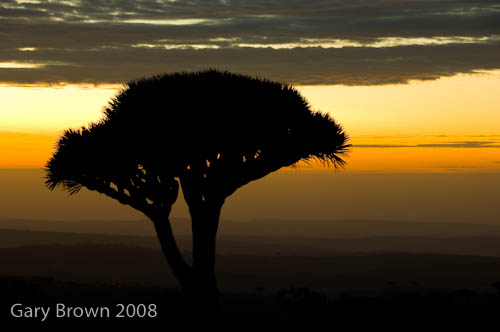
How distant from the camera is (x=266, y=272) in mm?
48938

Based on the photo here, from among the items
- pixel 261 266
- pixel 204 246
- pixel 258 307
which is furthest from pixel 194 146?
pixel 261 266

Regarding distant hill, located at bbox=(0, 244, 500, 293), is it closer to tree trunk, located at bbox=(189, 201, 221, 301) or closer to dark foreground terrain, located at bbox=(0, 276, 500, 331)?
dark foreground terrain, located at bbox=(0, 276, 500, 331)

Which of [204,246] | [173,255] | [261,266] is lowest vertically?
[173,255]

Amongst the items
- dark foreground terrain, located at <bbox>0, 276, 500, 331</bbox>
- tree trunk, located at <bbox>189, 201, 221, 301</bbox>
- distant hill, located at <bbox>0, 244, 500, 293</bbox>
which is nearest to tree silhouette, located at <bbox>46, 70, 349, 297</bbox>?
tree trunk, located at <bbox>189, 201, 221, 301</bbox>

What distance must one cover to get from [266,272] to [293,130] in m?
26.6

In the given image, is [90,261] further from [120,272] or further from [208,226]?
[208,226]

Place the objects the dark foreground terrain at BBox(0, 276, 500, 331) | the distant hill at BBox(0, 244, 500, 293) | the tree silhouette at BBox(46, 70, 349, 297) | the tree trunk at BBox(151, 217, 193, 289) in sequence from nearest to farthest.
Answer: the dark foreground terrain at BBox(0, 276, 500, 331)
the tree silhouette at BBox(46, 70, 349, 297)
the tree trunk at BBox(151, 217, 193, 289)
the distant hill at BBox(0, 244, 500, 293)

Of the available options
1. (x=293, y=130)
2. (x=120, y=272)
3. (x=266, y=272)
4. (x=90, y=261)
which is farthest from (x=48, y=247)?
(x=293, y=130)

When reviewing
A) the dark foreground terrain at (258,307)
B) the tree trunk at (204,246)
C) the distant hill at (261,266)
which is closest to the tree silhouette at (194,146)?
the tree trunk at (204,246)

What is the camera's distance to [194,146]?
22.7 meters

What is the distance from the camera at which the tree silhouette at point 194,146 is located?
2281 centimetres

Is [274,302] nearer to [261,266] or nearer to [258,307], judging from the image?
[258,307]

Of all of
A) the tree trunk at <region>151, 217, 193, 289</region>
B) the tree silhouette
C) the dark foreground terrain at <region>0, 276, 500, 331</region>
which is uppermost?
the tree silhouette

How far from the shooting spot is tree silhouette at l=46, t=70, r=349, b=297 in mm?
22812
